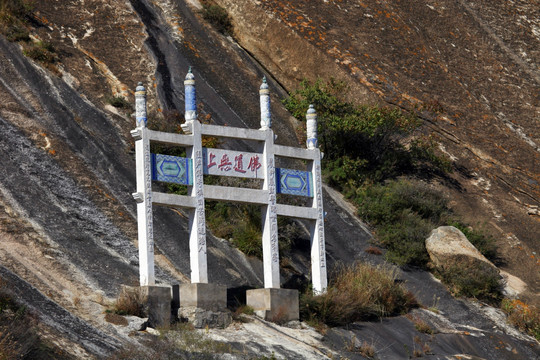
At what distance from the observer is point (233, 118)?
2759cm

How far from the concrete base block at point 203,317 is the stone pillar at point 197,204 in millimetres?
721

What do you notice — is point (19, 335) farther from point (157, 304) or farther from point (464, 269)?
point (464, 269)

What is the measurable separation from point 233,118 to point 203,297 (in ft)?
35.7

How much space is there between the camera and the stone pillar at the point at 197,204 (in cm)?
1797

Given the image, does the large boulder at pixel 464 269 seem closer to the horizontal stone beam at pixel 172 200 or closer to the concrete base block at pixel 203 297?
the concrete base block at pixel 203 297

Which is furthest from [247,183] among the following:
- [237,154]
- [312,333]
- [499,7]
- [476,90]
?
[499,7]

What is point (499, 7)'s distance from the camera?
1538 inches

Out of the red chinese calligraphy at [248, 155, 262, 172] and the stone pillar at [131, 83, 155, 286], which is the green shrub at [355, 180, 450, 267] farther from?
the stone pillar at [131, 83, 155, 286]

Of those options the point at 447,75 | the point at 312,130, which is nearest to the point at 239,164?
the point at 312,130

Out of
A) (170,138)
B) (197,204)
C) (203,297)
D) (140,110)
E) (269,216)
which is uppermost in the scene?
(140,110)

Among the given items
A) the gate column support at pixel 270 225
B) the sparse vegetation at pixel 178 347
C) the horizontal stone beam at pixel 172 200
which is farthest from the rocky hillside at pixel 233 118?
the horizontal stone beam at pixel 172 200

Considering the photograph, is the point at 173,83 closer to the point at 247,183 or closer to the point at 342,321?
the point at 247,183

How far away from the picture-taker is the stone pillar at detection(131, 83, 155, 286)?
17.3m

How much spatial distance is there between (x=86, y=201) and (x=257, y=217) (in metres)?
4.21
